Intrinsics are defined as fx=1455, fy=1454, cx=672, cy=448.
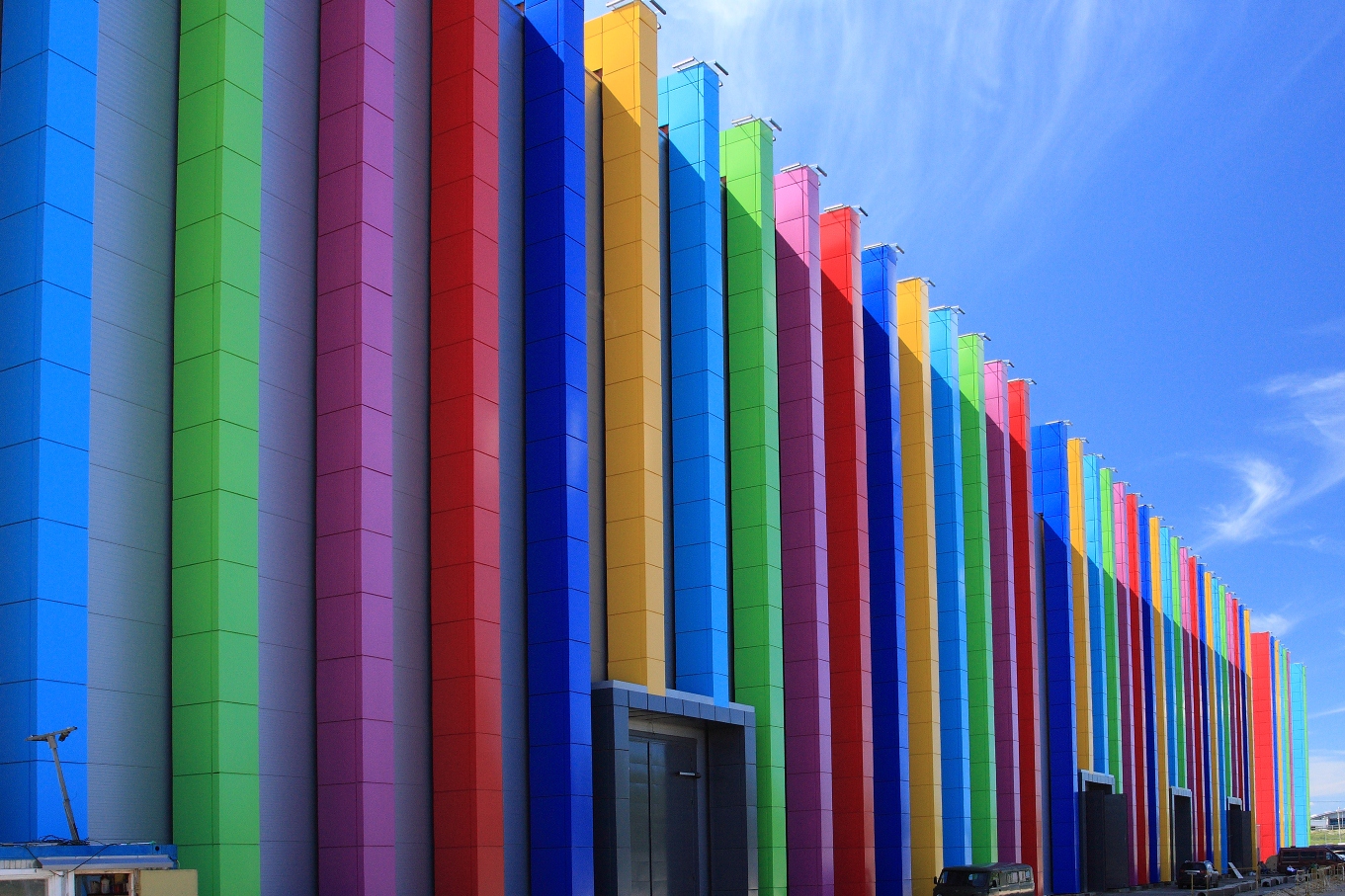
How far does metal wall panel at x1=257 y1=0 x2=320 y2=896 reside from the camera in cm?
2392

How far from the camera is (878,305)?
1823 inches

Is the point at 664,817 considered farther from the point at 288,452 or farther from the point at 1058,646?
the point at 1058,646

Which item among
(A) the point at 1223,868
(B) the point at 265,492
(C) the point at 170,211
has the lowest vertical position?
(A) the point at 1223,868

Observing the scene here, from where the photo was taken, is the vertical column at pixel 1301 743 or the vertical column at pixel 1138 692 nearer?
the vertical column at pixel 1138 692

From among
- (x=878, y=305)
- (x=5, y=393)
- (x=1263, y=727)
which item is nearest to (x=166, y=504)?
(x=5, y=393)

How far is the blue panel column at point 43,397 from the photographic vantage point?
19.9 metres

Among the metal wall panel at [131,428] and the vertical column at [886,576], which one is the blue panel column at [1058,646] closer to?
the vertical column at [886,576]

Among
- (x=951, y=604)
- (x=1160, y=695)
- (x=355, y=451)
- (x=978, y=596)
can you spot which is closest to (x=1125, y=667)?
(x=1160, y=695)

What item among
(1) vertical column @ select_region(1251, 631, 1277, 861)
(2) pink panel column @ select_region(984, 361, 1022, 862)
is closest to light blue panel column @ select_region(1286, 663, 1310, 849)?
(1) vertical column @ select_region(1251, 631, 1277, 861)

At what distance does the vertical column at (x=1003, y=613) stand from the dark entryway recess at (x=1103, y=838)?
25.0 feet

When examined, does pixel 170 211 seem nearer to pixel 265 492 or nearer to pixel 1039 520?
pixel 265 492

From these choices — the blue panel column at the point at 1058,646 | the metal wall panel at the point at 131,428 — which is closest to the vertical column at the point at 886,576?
the blue panel column at the point at 1058,646

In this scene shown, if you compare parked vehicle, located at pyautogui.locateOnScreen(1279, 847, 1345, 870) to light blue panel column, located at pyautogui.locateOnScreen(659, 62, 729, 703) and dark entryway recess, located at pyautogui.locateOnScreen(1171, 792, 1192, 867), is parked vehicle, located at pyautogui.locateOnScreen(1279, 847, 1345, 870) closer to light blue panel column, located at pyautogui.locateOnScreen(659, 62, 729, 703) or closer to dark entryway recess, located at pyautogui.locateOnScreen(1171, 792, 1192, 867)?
dark entryway recess, located at pyautogui.locateOnScreen(1171, 792, 1192, 867)

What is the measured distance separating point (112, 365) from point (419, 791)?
30.9ft
